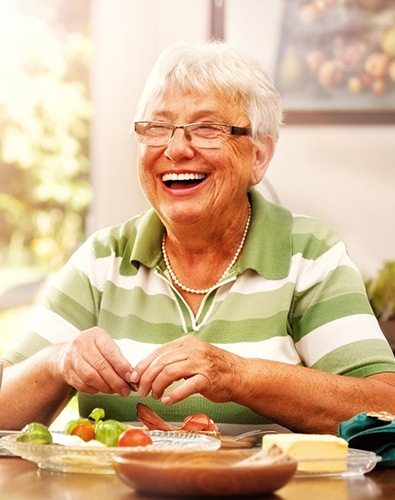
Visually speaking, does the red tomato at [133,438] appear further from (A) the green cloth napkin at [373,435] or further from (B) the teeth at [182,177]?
(B) the teeth at [182,177]

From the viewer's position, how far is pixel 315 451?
4.26ft

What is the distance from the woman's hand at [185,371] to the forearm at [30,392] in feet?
Answer: 0.98

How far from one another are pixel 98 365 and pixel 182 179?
56cm

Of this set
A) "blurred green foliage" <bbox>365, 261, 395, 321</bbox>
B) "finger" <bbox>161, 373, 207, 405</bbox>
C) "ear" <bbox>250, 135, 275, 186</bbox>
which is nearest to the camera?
"finger" <bbox>161, 373, 207, 405</bbox>

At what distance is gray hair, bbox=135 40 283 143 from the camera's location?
2021 millimetres

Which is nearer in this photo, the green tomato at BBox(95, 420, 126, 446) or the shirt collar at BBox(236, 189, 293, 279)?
the green tomato at BBox(95, 420, 126, 446)

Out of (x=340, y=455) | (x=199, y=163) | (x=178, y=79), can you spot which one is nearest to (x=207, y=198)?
(x=199, y=163)

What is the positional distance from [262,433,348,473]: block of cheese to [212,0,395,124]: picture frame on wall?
2.41 meters

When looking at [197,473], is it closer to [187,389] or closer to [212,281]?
[187,389]

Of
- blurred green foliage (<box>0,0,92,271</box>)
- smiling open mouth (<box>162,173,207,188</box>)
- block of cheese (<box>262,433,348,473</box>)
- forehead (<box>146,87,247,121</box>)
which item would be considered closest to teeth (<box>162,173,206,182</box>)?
smiling open mouth (<box>162,173,207,188</box>)

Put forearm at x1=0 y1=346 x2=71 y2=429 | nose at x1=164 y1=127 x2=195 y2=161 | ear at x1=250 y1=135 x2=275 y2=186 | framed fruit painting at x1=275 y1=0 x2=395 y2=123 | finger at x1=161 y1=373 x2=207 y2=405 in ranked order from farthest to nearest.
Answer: framed fruit painting at x1=275 y1=0 x2=395 y2=123 < ear at x1=250 y1=135 x2=275 y2=186 < nose at x1=164 y1=127 x2=195 y2=161 < forearm at x1=0 y1=346 x2=71 y2=429 < finger at x1=161 y1=373 x2=207 y2=405

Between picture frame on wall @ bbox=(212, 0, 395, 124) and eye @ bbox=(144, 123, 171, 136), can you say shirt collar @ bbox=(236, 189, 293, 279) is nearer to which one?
eye @ bbox=(144, 123, 171, 136)

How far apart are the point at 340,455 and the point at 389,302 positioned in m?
1.86

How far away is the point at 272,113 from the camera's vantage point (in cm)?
213
